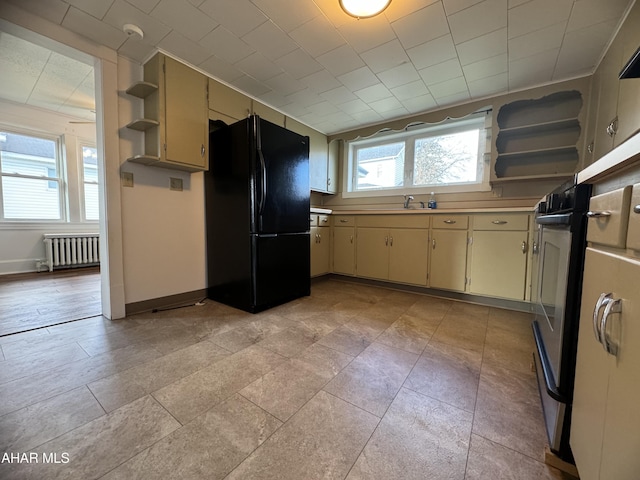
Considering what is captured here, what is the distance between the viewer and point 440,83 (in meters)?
2.48

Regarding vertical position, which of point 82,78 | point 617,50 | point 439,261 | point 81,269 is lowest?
point 81,269

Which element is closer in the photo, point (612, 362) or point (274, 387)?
point (612, 362)

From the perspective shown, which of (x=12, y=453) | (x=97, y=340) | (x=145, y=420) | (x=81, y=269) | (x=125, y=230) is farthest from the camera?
(x=81, y=269)

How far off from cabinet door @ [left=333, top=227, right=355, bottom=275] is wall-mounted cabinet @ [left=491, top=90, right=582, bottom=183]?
5.70 feet

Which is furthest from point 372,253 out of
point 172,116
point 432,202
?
point 172,116

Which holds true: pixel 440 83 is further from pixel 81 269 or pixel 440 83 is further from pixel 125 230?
pixel 81 269

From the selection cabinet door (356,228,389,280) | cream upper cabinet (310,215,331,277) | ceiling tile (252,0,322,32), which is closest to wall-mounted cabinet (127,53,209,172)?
ceiling tile (252,0,322,32)

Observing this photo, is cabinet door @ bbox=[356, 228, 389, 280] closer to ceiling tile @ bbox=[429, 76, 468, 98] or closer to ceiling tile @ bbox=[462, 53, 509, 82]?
ceiling tile @ bbox=[429, 76, 468, 98]

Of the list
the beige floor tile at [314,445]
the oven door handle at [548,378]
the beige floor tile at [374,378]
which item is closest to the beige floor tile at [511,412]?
the oven door handle at [548,378]

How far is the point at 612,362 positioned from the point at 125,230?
2.77 m

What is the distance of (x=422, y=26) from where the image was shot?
1.79m

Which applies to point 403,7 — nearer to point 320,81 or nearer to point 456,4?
point 456,4

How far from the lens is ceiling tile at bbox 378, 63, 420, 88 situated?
2.27 meters

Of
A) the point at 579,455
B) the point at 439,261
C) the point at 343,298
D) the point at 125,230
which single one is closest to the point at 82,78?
the point at 125,230
